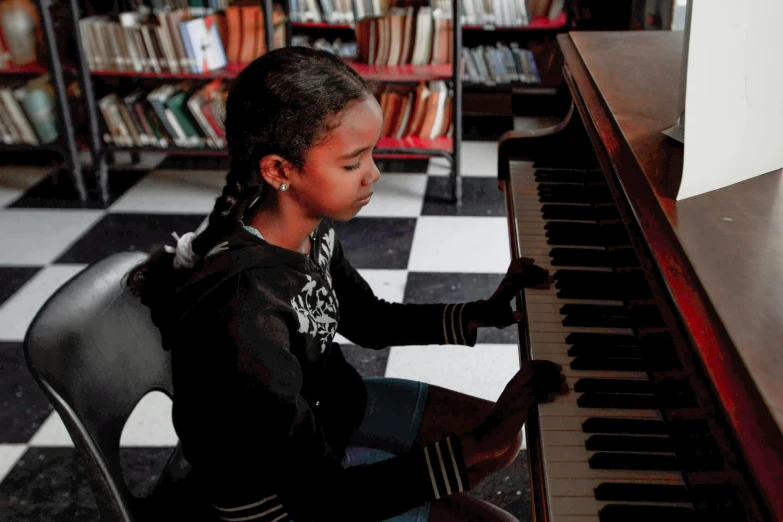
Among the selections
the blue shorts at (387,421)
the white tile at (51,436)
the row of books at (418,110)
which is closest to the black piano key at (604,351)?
the blue shorts at (387,421)

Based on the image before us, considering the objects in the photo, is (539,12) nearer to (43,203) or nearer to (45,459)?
(43,203)

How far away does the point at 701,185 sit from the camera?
3.55 ft

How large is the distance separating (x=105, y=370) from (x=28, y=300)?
186cm

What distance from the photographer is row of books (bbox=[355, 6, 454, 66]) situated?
340cm

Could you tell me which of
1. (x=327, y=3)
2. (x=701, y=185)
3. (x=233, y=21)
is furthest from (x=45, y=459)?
(x=327, y=3)

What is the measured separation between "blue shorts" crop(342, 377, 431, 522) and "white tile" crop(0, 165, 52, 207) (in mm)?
2817

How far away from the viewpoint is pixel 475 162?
12.8ft

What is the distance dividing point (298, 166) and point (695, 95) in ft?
1.73

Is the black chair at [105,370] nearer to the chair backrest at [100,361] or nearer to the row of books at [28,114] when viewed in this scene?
the chair backrest at [100,361]

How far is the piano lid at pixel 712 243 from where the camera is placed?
2.33 feet

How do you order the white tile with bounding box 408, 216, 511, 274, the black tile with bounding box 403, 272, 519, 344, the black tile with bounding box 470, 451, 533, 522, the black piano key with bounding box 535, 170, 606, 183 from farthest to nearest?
the white tile with bounding box 408, 216, 511, 274 → the black tile with bounding box 403, 272, 519, 344 → the black tile with bounding box 470, 451, 533, 522 → the black piano key with bounding box 535, 170, 606, 183

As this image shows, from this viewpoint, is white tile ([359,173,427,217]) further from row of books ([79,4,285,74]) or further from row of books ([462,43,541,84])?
row of books ([79,4,285,74])

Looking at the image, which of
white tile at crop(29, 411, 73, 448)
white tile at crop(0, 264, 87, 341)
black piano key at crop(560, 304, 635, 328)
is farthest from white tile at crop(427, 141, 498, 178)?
black piano key at crop(560, 304, 635, 328)

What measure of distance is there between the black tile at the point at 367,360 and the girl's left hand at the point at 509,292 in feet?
3.17
